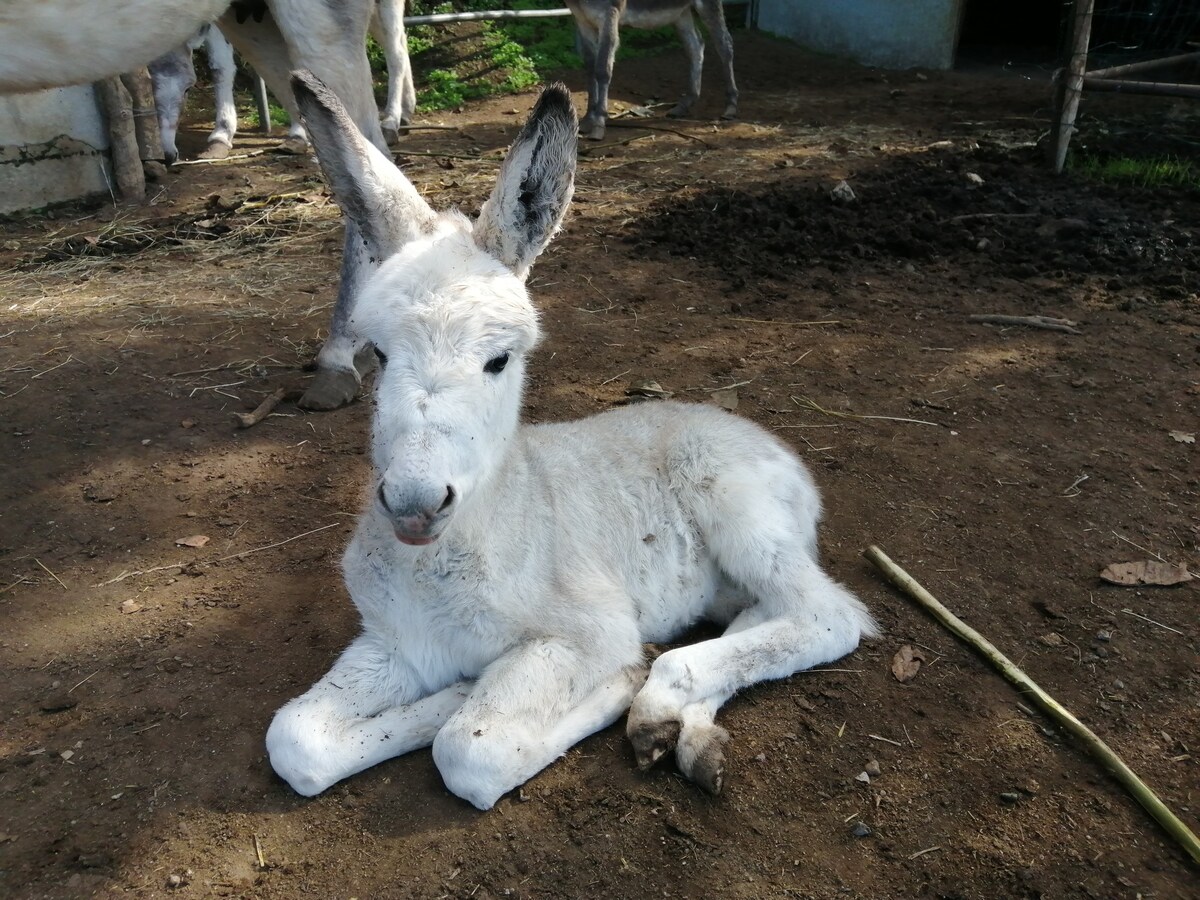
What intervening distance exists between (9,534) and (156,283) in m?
3.27

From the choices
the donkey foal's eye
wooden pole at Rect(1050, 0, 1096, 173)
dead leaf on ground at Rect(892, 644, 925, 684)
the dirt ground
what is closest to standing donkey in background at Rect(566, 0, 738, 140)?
the dirt ground

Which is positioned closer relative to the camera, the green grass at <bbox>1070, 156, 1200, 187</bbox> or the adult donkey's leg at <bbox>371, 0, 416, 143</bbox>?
the green grass at <bbox>1070, 156, 1200, 187</bbox>

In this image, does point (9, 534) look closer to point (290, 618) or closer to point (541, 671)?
point (290, 618)

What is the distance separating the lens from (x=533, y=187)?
115 inches

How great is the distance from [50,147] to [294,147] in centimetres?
282

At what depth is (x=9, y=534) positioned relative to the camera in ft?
12.9

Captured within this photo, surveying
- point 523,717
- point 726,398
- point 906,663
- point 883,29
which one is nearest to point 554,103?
point 523,717

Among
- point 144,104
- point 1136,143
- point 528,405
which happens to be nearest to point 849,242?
point 528,405

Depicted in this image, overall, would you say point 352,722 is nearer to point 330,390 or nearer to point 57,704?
point 57,704

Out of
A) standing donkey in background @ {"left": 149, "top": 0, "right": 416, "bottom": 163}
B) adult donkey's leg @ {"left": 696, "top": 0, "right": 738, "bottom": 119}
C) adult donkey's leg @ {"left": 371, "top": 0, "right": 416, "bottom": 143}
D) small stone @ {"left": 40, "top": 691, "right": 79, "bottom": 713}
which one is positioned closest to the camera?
small stone @ {"left": 40, "top": 691, "right": 79, "bottom": 713}

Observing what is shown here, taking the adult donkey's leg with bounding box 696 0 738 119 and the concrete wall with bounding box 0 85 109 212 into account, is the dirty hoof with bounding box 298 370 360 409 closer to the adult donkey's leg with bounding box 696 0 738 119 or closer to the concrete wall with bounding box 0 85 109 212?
the concrete wall with bounding box 0 85 109 212

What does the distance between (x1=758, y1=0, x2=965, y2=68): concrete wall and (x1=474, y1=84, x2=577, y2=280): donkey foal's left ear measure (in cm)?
1424

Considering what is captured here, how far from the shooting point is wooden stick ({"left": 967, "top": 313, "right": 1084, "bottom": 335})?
5.59m

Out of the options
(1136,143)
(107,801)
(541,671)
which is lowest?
(107,801)
